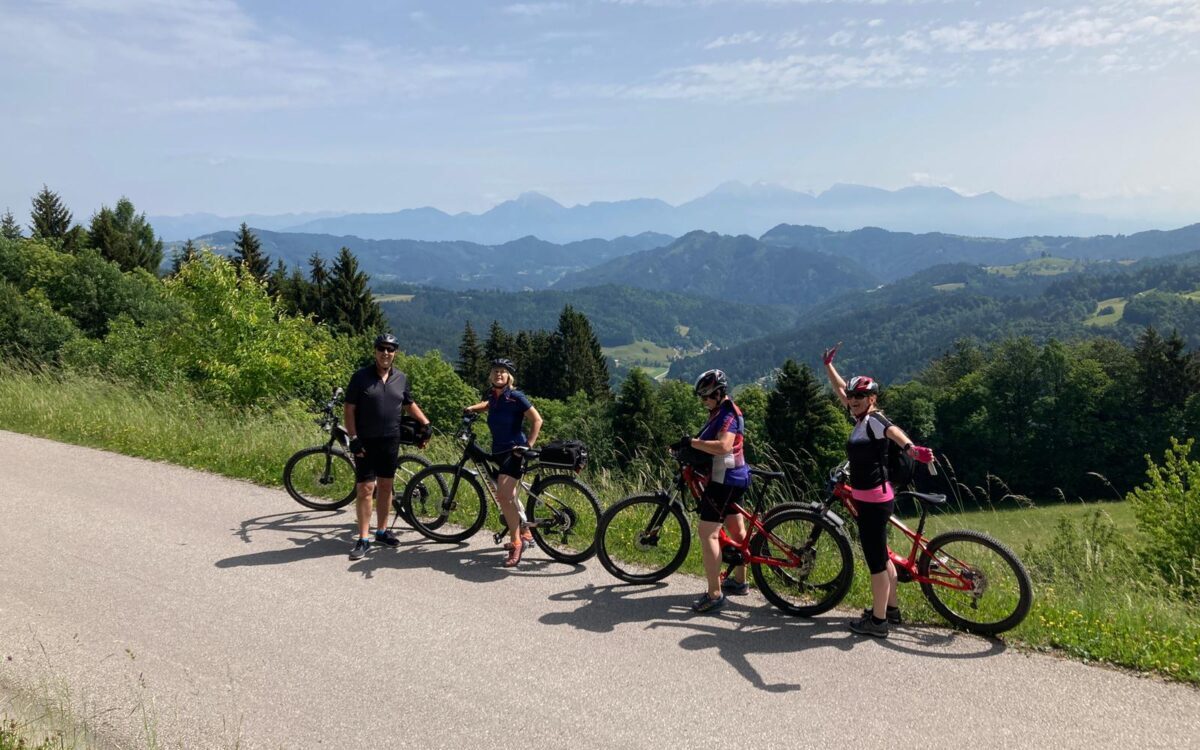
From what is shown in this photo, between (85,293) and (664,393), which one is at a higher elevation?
(85,293)

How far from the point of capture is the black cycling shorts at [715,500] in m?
6.11

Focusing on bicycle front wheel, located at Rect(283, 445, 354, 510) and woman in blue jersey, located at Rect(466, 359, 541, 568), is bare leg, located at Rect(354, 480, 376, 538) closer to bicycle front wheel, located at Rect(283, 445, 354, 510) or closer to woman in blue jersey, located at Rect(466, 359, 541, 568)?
woman in blue jersey, located at Rect(466, 359, 541, 568)

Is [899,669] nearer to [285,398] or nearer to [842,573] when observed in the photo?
[842,573]

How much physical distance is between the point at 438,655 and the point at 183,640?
6.66ft

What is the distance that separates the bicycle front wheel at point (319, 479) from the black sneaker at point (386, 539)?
1.43 metres

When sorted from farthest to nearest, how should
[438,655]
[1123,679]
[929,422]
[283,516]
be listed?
[929,422]
[283,516]
[438,655]
[1123,679]

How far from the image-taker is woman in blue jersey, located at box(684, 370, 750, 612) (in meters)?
6.03

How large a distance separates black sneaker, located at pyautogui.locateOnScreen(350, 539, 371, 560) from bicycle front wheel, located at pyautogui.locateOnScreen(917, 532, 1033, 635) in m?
5.38

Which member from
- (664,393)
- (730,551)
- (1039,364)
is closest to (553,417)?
(664,393)

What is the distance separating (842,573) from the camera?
5.89 m

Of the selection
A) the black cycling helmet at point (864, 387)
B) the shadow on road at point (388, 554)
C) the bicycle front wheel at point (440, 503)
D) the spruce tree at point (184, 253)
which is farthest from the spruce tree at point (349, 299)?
the black cycling helmet at point (864, 387)

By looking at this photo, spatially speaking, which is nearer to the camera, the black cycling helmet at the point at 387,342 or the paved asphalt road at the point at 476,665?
the paved asphalt road at the point at 476,665

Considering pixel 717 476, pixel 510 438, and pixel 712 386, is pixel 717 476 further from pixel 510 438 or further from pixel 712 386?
pixel 510 438

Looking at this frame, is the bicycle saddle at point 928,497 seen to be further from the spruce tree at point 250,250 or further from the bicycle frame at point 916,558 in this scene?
the spruce tree at point 250,250
